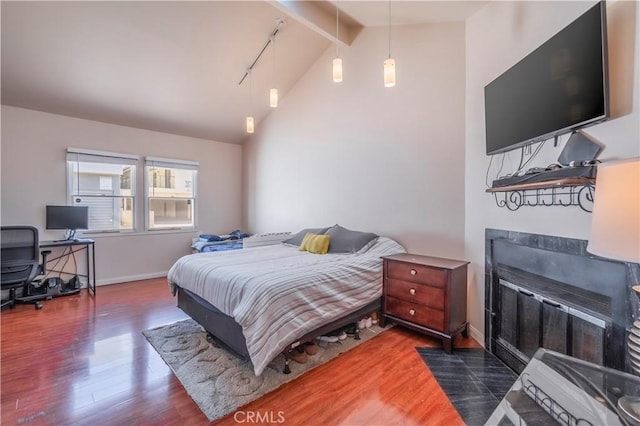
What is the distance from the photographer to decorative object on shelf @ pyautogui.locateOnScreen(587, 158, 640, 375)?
861 mm

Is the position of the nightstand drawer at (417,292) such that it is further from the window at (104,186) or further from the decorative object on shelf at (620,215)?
the window at (104,186)

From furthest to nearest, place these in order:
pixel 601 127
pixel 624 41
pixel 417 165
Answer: pixel 417 165, pixel 601 127, pixel 624 41

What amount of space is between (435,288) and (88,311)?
3.79 meters

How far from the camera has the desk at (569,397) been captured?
918 millimetres

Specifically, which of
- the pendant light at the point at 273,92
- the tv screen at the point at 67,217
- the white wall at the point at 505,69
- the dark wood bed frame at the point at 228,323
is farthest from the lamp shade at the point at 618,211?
the tv screen at the point at 67,217

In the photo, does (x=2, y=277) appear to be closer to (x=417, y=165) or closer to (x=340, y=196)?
(x=340, y=196)

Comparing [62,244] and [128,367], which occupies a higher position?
[62,244]

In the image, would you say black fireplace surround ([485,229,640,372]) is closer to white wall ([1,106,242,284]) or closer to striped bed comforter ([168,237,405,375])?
striped bed comforter ([168,237,405,375])

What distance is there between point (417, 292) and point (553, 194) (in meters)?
1.29

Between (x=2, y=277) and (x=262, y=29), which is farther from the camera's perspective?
(x=262, y=29)

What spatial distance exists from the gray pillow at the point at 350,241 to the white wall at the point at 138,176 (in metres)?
3.10

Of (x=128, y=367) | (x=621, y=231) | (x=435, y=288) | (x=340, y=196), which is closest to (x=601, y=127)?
(x=621, y=231)

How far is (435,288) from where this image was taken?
2426mm

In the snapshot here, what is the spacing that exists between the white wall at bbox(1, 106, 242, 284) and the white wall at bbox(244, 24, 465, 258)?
1.30 m
